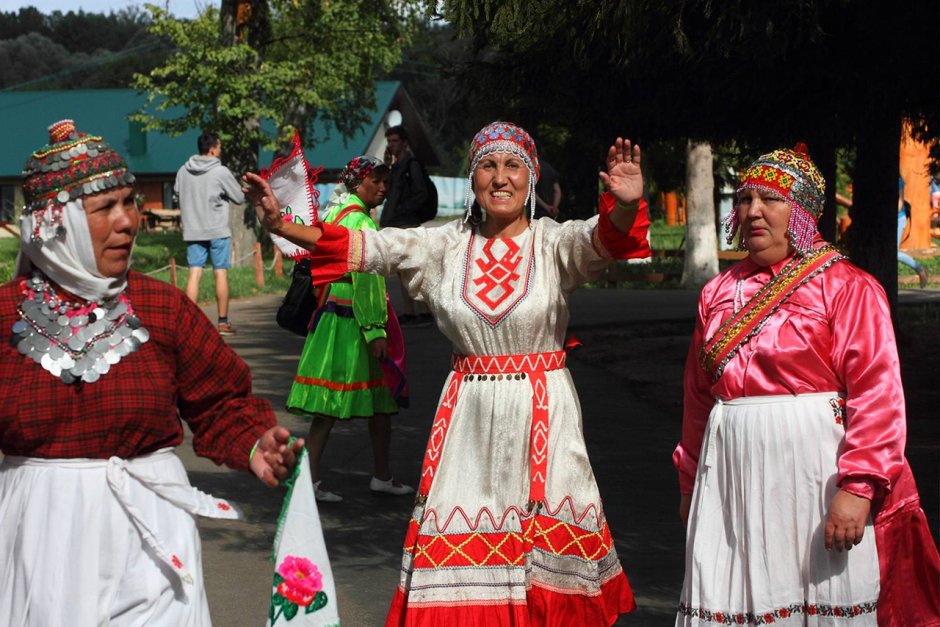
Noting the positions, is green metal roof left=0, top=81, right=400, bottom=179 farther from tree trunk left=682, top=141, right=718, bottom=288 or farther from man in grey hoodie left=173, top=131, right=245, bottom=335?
man in grey hoodie left=173, top=131, right=245, bottom=335

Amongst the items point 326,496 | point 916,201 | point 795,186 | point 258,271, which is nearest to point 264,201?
point 795,186

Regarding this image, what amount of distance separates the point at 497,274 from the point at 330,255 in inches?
25.4

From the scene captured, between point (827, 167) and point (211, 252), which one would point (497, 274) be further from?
point (211, 252)

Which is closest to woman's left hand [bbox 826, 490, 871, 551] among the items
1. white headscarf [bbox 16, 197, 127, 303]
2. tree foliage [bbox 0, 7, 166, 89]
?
white headscarf [bbox 16, 197, 127, 303]

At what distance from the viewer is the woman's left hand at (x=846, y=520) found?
427 cm

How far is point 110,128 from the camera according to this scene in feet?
189

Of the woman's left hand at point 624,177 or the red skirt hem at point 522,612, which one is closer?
the woman's left hand at point 624,177

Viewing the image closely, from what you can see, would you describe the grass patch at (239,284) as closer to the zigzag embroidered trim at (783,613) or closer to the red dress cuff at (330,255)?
the red dress cuff at (330,255)

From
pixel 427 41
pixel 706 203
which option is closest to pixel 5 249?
pixel 427 41

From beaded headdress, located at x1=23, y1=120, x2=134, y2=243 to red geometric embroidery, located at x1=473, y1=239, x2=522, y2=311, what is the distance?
1931mm

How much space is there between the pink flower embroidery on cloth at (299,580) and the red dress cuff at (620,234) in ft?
6.05

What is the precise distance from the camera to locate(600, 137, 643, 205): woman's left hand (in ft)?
16.4

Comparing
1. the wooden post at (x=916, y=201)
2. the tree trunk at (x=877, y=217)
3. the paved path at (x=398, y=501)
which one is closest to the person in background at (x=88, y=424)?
Answer: the paved path at (x=398, y=501)

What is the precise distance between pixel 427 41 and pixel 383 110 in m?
12.2
